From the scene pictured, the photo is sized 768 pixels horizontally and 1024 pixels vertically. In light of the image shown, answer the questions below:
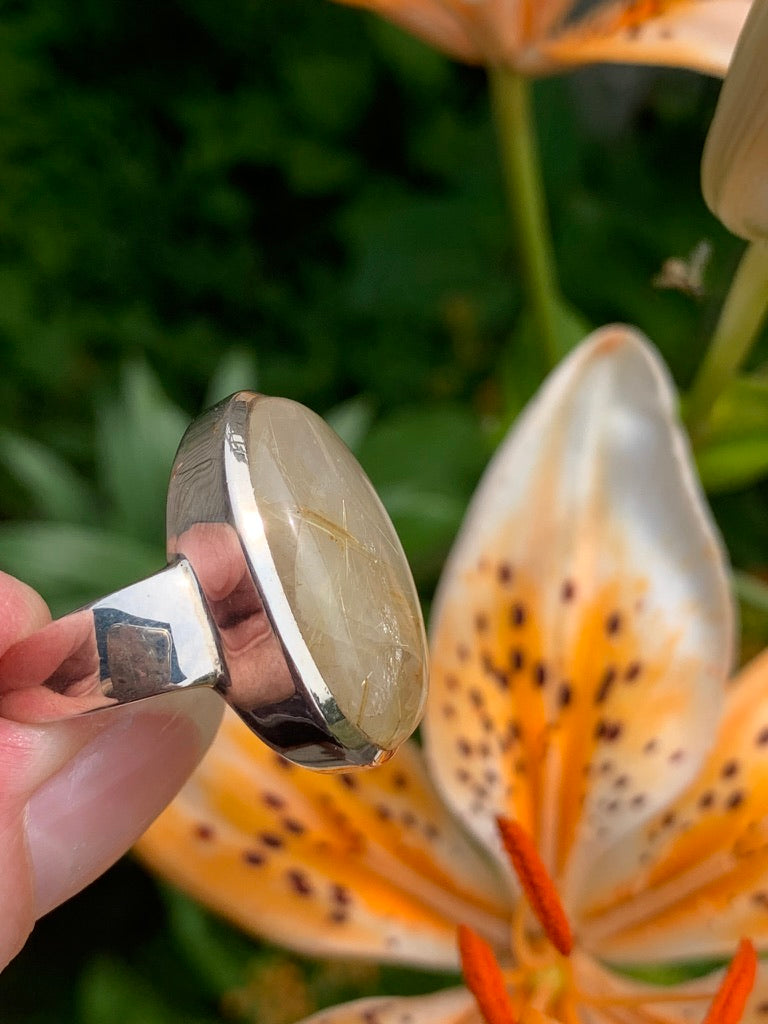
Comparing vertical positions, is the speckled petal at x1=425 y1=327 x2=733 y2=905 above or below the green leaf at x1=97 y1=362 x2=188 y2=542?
above

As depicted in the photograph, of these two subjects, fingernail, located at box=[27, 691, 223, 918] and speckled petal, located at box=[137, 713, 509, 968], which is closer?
fingernail, located at box=[27, 691, 223, 918]

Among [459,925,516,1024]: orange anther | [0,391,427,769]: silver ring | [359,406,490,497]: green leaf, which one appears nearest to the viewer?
[0,391,427,769]: silver ring

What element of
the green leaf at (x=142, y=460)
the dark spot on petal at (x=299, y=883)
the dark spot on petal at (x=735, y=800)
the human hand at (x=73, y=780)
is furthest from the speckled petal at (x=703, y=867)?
the green leaf at (x=142, y=460)

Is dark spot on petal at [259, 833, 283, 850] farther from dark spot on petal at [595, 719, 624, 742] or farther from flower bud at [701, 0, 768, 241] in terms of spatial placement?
flower bud at [701, 0, 768, 241]

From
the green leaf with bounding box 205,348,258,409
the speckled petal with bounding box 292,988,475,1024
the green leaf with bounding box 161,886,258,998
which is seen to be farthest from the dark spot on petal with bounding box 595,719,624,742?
the green leaf with bounding box 205,348,258,409

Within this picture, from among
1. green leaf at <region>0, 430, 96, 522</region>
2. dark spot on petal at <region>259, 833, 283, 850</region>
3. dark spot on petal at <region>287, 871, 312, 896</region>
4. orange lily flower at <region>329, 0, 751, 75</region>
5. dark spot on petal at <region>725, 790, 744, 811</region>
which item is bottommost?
green leaf at <region>0, 430, 96, 522</region>

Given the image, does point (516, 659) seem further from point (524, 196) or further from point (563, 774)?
point (524, 196)

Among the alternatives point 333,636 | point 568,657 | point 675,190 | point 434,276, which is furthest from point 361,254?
point 333,636
